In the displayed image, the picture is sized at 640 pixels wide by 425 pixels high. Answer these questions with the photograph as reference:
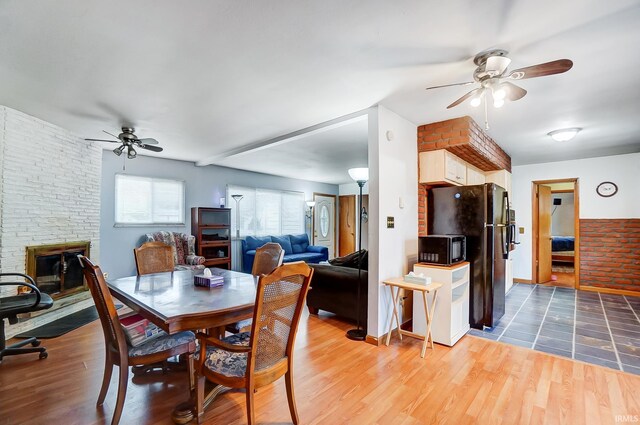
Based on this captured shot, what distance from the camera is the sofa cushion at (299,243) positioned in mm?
7387

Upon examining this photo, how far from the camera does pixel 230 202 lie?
259 inches

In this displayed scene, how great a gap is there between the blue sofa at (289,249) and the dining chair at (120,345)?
4.21m

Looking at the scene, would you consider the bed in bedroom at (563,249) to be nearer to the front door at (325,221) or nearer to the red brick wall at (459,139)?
the red brick wall at (459,139)

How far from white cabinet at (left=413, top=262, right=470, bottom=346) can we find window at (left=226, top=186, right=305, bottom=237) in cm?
466

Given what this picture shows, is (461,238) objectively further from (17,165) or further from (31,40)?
(17,165)

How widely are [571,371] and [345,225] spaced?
6903 millimetres

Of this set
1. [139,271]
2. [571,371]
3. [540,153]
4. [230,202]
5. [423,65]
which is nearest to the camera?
[423,65]

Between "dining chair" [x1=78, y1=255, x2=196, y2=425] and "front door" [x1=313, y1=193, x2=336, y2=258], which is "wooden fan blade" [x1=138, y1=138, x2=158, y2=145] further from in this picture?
"front door" [x1=313, y1=193, x2=336, y2=258]

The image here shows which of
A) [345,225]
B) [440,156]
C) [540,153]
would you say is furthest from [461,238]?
[345,225]

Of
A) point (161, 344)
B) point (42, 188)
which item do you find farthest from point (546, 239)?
point (42, 188)

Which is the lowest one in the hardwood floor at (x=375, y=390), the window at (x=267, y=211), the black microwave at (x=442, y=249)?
the hardwood floor at (x=375, y=390)

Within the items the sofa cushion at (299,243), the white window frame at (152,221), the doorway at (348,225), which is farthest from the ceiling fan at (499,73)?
the doorway at (348,225)

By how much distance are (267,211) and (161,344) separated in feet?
18.4

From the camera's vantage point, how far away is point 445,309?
2.91m
